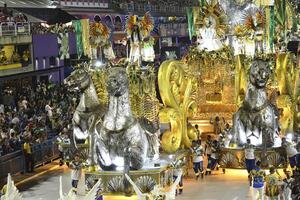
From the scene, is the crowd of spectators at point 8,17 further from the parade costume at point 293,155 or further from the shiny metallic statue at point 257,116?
the parade costume at point 293,155

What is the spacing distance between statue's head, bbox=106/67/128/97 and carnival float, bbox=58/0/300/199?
0.02m

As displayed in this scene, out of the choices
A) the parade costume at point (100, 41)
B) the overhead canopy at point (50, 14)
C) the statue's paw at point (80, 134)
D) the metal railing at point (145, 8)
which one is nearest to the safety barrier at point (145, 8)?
the metal railing at point (145, 8)

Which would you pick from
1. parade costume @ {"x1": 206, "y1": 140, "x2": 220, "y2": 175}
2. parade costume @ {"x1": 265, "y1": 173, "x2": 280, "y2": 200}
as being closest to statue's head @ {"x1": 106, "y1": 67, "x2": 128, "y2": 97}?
parade costume @ {"x1": 206, "y1": 140, "x2": 220, "y2": 175}

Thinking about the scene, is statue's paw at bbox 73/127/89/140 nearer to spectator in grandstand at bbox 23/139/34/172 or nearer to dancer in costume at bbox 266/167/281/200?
spectator in grandstand at bbox 23/139/34/172

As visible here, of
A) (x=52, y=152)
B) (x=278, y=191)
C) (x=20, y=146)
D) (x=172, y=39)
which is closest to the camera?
(x=278, y=191)

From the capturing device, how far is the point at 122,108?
42.2ft

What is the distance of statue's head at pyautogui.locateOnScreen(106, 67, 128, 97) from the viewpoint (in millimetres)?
12688

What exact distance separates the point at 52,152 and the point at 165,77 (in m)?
4.39

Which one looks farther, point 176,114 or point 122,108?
point 176,114

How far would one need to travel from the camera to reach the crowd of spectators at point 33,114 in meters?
16.5

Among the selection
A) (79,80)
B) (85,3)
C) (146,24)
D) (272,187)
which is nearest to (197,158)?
(79,80)

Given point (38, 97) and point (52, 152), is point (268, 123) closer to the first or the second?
point (52, 152)

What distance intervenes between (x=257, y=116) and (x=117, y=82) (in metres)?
3.52

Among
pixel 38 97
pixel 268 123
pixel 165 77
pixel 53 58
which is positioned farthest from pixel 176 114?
pixel 53 58
